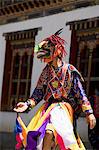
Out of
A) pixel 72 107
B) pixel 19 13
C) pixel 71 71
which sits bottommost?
pixel 72 107

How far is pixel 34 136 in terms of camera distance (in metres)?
5.52

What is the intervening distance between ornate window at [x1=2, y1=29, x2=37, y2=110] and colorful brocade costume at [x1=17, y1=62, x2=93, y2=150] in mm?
9491

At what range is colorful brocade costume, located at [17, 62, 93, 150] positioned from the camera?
5484mm

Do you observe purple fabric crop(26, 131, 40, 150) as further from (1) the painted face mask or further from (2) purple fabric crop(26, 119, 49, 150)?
(1) the painted face mask

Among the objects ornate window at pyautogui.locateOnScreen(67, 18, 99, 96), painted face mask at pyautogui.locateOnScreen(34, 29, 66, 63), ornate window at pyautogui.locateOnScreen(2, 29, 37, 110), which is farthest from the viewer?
ornate window at pyautogui.locateOnScreen(2, 29, 37, 110)

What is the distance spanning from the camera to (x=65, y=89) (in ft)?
19.0

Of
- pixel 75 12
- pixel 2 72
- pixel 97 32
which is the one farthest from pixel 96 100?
pixel 2 72

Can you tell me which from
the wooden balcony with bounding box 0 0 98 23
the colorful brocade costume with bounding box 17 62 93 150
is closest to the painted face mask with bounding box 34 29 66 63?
the colorful brocade costume with bounding box 17 62 93 150

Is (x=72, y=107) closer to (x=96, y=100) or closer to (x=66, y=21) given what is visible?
(x=96, y=100)

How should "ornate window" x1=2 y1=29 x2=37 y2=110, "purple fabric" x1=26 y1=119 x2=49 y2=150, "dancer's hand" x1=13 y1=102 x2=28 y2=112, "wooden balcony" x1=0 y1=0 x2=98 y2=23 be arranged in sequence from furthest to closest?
"ornate window" x1=2 y1=29 x2=37 y2=110, "wooden balcony" x1=0 y1=0 x2=98 y2=23, "dancer's hand" x1=13 y1=102 x2=28 y2=112, "purple fabric" x1=26 y1=119 x2=49 y2=150

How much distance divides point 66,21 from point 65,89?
8.38 meters

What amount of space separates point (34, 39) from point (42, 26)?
0.60 meters

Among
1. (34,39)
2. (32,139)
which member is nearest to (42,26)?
(34,39)

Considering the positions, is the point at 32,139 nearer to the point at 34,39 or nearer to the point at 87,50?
the point at 87,50
